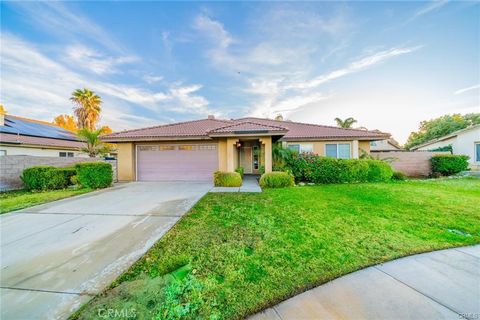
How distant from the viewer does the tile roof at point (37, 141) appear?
12766 mm

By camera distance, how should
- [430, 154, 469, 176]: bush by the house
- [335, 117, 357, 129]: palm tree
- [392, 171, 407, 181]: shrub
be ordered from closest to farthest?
[392, 171, 407, 181]: shrub, [430, 154, 469, 176]: bush by the house, [335, 117, 357, 129]: palm tree

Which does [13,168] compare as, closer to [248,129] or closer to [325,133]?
[248,129]

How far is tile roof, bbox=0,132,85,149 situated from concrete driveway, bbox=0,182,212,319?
39.8 ft

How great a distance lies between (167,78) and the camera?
13023mm

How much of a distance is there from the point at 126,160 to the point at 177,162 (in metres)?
3.40

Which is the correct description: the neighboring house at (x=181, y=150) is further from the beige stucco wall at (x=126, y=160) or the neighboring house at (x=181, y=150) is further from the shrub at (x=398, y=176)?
the shrub at (x=398, y=176)

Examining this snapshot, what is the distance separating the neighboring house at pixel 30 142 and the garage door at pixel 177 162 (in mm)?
9476

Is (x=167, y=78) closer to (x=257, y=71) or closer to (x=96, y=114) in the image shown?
(x=257, y=71)

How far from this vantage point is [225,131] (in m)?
9.80

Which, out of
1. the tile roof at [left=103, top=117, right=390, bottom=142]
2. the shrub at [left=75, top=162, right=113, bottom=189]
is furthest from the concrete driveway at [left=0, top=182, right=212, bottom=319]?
the tile roof at [left=103, top=117, right=390, bottom=142]

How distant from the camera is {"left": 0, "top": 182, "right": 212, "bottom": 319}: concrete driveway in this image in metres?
2.08

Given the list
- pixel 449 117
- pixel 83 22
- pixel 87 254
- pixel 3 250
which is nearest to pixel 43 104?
pixel 83 22

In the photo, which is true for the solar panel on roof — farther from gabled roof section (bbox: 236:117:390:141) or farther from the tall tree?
gabled roof section (bbox: 236:117:390:141)

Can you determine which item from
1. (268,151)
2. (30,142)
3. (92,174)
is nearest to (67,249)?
(92,174)
